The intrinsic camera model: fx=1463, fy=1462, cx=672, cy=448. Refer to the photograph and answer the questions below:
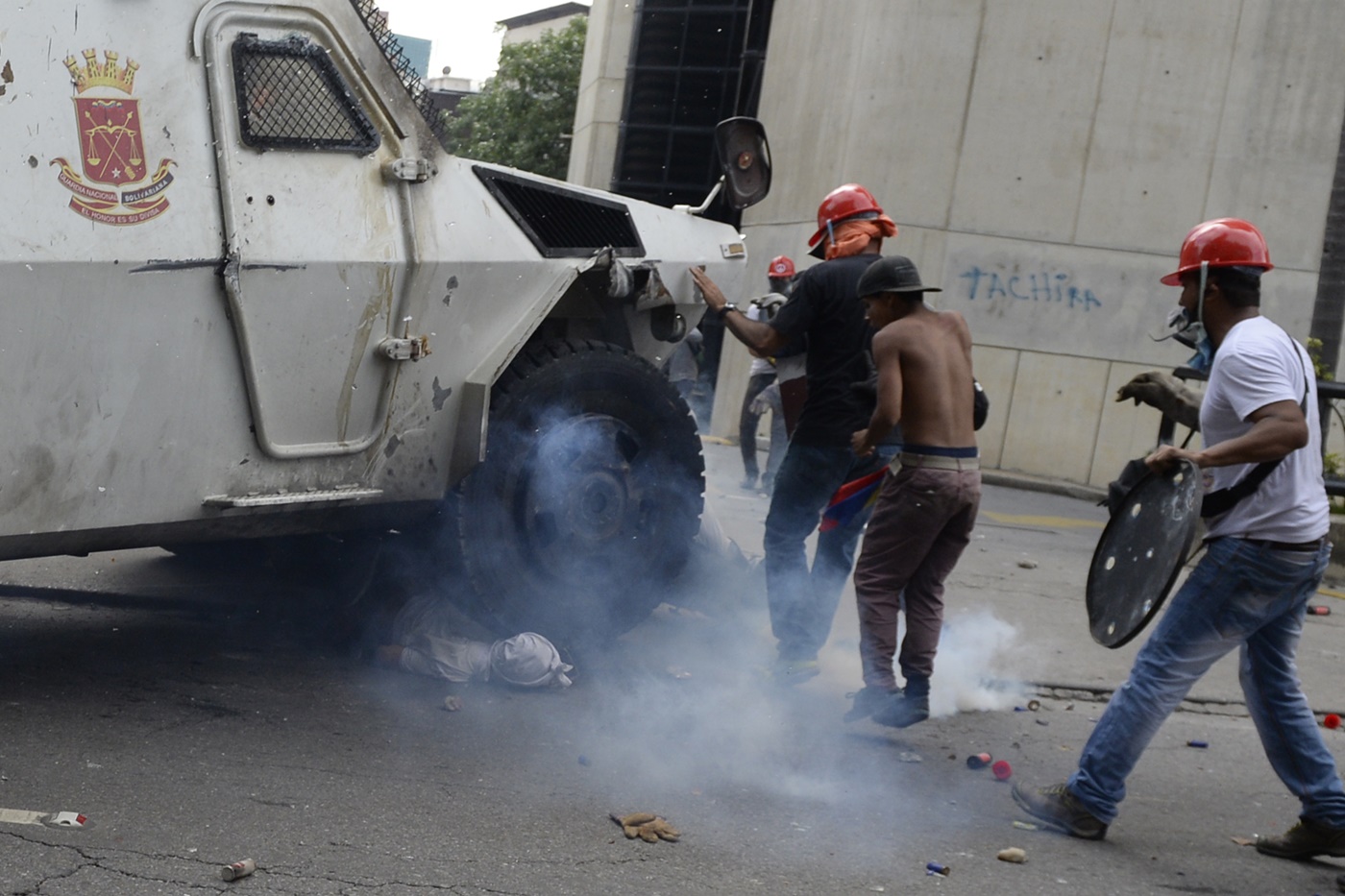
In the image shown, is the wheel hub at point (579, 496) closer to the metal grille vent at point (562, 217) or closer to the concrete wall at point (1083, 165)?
the metal grille vent at point (562, 217)

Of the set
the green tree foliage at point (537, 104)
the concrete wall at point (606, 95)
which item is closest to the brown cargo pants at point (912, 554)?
the concrete wall at point (606, 95)

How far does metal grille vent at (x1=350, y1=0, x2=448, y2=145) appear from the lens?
4.50m

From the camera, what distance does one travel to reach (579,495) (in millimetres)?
5141

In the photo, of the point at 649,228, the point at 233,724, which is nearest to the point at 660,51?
the point at 649,228

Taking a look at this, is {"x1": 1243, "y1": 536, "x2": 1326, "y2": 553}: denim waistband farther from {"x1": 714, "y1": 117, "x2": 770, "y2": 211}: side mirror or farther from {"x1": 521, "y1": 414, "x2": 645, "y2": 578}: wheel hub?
{"x1": 714, "y1": 117, "x2": 770, "y2": 211}: side mirror

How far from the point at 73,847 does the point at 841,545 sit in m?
Result: 3.05

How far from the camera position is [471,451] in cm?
477

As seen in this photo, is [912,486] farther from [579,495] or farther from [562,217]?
[562,217]

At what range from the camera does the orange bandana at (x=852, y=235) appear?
18.4ft

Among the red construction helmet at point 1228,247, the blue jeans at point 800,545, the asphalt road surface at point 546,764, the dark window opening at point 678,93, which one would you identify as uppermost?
the dark window opening at point 678,93

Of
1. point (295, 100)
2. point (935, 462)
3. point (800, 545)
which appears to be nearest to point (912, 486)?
point (935, 462)

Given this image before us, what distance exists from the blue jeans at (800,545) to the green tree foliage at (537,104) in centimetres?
3027

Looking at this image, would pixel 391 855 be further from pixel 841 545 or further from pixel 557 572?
pixel 841 545

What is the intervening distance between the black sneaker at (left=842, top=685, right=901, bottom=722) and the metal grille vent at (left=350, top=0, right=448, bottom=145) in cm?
229
